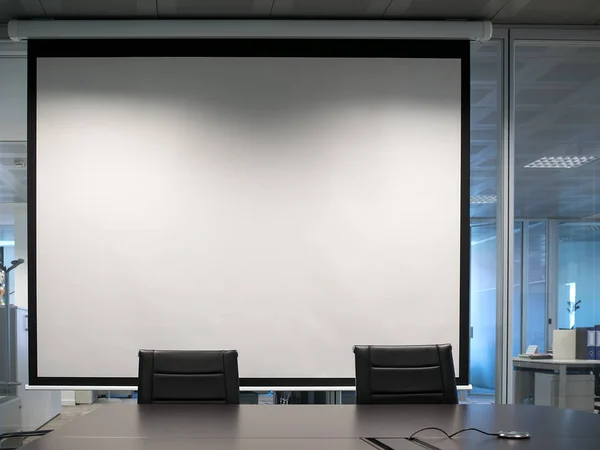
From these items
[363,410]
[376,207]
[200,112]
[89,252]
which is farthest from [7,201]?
[363,410]

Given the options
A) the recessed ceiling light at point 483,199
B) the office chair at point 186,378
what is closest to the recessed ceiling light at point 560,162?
the recessed ceiling light at point 483,199

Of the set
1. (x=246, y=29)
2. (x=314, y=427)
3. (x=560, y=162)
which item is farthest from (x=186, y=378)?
(x=560, y=162)

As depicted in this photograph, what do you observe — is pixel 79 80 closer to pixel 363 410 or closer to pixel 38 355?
pixel 38 355

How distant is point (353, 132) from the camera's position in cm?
502

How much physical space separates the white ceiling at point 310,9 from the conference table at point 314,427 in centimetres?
280

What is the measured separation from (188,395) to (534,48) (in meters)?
3.71

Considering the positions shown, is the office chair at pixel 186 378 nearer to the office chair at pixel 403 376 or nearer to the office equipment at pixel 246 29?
the office chair at pixel 403 376

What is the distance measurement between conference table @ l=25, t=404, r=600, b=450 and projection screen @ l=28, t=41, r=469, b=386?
1.39 metres

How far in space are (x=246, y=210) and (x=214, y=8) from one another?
1458mm

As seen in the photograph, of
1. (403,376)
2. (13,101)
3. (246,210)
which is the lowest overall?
(403,376)

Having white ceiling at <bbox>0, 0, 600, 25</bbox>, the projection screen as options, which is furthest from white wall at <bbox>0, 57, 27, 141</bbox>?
white ceiling at <bbox>0, 0, 600, 25</bbox>

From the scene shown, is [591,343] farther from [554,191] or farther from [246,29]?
[246,29]

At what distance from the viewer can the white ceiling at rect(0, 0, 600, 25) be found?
15.8 feet

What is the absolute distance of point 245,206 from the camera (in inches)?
196
